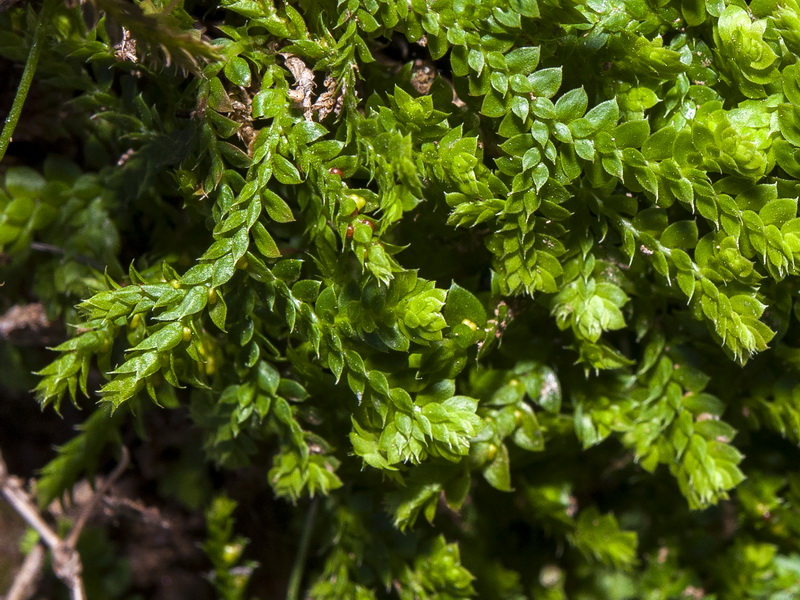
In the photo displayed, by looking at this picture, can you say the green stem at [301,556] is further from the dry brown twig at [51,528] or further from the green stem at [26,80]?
the green stem at [26,80]

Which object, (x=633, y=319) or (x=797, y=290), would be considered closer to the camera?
(x=797, y=290)

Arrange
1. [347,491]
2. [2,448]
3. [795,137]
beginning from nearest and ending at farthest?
[795,137] < [347,491] < [2,448]

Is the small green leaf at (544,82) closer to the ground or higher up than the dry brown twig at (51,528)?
higher up

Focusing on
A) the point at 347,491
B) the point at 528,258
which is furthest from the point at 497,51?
the point at 347,491

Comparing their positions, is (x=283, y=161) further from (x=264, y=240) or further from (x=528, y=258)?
(x=528, y=258)

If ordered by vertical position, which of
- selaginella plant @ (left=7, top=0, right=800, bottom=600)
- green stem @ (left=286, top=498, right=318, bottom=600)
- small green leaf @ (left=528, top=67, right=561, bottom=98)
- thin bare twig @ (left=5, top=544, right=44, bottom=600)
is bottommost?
thin bare twig @ (left=5, top=544, right=44, bottom=600)

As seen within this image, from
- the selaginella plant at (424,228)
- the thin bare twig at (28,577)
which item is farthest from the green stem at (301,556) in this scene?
the thin bare twig at (28,577)

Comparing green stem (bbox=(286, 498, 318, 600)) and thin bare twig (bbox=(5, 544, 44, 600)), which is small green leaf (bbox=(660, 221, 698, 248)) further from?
thin bare twig (bbox=(5, 544, 44, 600))

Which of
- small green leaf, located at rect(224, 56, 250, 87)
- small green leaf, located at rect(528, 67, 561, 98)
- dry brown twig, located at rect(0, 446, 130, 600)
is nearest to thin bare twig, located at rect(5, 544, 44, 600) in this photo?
dry brown twig, located at rect(0, 446, 130, 600)
